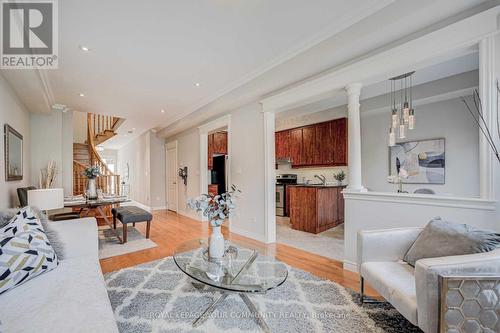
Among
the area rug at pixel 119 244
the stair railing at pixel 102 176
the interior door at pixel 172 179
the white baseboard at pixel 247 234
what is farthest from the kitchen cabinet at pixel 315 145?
the stair railing at pixel 102 176

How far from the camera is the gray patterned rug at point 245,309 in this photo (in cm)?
166

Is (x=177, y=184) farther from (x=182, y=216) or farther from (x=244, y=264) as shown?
(x=244, y=264)

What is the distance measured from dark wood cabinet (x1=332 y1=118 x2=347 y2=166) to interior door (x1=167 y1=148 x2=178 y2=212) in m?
4.52

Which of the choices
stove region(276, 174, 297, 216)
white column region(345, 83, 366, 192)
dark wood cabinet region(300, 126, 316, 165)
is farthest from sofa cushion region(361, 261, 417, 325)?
stove region(276, 174, 297, 216)

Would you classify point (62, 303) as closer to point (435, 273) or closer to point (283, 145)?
point (435, 273)

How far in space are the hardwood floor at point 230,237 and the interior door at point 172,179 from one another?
1.93 meters

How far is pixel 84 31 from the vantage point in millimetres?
2314

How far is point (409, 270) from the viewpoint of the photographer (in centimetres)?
171

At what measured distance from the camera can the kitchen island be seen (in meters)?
4.34

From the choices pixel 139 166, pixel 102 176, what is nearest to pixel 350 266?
pixel 102 176

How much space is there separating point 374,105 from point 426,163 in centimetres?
140

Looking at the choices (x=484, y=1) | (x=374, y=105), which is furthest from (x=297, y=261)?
(x=374, y=105)

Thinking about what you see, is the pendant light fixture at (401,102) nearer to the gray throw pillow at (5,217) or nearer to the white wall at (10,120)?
the gray throw pillow at (5,217)

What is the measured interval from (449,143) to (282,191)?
3.54 m
